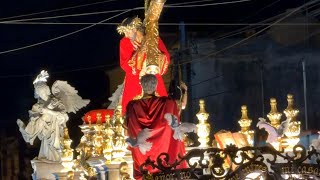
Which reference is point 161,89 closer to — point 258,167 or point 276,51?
point 258,167

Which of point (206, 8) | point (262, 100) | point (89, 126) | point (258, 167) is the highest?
point (206, 8)

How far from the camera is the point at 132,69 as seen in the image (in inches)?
647

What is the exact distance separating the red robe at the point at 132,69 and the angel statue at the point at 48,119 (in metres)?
2.68

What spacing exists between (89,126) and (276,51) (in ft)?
40.9

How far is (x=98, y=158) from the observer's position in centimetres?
1596

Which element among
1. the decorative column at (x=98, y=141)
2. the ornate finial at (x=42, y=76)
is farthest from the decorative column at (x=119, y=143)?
the ornate finial at (x=42, y=76)

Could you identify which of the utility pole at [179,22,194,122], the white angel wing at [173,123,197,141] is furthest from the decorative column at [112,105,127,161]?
the utility pole at [179,22,194,122]

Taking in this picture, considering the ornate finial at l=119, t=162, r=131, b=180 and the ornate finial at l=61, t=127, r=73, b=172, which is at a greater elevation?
the ornate finial at l=61, t=127, r=73, b=172

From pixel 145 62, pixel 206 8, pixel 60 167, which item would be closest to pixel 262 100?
pixel 206 8

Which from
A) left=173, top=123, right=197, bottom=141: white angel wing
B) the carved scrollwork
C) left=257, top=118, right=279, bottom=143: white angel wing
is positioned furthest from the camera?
left=257, top=118, right=279, bottom=143: white angel wing

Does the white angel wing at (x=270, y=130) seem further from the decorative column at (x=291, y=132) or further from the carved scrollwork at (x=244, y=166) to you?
the carved scrollwork at (x=244, y=166)

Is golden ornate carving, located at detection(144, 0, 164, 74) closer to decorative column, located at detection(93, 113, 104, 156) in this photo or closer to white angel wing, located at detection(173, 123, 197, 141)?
decorative column, located at detection(93, 113, 104, 156)

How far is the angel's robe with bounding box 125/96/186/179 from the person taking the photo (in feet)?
48.0

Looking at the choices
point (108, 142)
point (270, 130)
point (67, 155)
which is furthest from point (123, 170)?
point (67, 155)
